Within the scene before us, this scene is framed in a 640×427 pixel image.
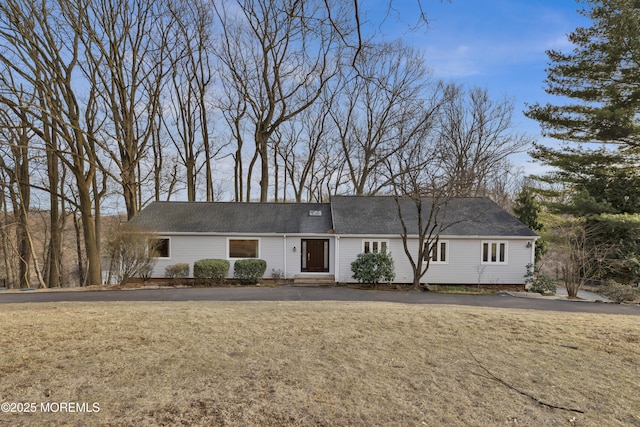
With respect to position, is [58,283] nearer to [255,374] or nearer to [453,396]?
[255,374]

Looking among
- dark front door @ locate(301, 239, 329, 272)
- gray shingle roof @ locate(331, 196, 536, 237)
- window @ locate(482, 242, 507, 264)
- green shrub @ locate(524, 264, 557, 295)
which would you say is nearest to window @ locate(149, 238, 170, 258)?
dark front door @ locate(301, 239, 329, 272)

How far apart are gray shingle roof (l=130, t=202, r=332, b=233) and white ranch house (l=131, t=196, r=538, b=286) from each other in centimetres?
5

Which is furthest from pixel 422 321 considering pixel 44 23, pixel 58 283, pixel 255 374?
pixel 58 283

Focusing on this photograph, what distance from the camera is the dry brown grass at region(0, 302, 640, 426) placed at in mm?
3088

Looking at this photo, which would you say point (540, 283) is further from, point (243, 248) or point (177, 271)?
point (177, 271)

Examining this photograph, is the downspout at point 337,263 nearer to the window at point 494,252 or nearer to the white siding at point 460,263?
the white siding at point 460,263

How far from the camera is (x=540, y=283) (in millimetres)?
14703

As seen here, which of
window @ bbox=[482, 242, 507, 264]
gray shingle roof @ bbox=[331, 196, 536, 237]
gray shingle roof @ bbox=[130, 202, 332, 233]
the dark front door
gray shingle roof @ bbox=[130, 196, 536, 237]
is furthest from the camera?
the dark front door

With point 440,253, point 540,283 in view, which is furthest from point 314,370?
point 540,283

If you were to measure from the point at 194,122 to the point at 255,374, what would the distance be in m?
25.9

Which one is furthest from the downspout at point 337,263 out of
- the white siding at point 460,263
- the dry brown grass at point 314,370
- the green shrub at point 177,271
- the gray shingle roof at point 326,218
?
the dry brown grass at point 314,370

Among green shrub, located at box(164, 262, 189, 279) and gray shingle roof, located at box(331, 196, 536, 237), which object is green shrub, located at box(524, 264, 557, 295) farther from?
green shrub, located at box(164, 262, 189, 279)

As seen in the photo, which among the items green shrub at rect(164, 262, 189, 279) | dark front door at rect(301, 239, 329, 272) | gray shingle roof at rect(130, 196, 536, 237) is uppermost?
gray shingle roof at rect(130, 196, 536, 237)

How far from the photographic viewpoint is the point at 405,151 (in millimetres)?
19984
